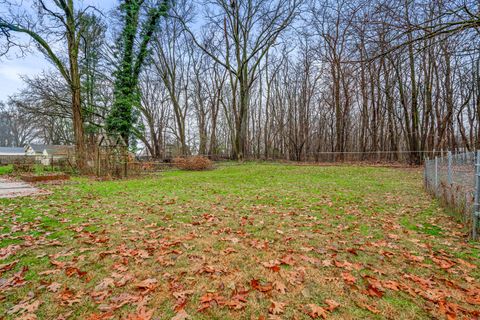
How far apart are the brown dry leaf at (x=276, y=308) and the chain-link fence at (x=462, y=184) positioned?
3.48m

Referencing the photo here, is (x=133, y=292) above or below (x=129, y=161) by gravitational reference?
below

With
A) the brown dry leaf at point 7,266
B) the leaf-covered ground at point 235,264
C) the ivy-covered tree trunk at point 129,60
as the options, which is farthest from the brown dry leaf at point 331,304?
the ivy-covered tree trunk at point 129,60

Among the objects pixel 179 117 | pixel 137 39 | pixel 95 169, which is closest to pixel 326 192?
pixel 95 169

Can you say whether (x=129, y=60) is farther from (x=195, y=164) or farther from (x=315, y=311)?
(x=315, y=311)

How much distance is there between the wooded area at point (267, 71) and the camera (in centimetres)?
406

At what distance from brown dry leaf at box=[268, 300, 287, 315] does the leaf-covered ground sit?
1cm

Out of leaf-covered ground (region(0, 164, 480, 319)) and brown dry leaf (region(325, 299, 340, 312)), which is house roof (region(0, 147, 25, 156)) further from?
brown dry leaf (region(325, 299, 340, 312))

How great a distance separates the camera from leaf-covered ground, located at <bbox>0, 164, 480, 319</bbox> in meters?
2.07

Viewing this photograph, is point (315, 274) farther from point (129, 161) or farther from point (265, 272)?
point (129, 161)

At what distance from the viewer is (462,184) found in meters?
4.37

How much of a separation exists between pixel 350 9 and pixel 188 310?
16.0ft

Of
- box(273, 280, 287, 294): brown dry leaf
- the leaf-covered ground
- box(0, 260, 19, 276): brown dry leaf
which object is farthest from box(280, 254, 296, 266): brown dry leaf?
box(0, 260, 19, 276): brown dry leaf

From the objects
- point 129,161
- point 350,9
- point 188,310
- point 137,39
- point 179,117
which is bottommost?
point 188,310

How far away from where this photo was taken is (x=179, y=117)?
2466 cm
